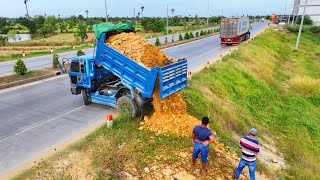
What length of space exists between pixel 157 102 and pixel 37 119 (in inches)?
187

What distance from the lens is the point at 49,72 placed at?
60.5 feet

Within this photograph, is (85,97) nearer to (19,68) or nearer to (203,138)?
(203,138)

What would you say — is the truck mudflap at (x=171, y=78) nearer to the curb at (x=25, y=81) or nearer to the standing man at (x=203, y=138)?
the standing man at (x=203, y=138)

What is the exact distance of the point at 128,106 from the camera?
9.69 m

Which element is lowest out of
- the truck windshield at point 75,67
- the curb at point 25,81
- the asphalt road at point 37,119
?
the curb at point 25,81

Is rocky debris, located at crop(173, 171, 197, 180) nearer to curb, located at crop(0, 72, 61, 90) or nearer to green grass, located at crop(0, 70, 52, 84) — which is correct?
curb, located at crop(0, 72, 61, 90)

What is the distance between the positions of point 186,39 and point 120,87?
30929 mm

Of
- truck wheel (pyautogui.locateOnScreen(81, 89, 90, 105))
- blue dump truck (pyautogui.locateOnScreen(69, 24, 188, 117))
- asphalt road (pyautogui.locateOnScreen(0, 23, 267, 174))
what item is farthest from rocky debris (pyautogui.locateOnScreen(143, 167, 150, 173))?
truck wheel (pyautogui.locateOnScreen(81, 89, 90, 105))

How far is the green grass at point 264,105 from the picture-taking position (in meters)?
10.8

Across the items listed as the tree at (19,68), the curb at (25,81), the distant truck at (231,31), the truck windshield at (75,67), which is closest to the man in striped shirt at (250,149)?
the truck windshield at (75,67)

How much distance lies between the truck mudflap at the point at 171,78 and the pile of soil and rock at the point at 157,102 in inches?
15.3

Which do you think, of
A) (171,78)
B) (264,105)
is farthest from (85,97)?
(264,105)

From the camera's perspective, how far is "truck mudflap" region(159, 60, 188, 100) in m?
8.60

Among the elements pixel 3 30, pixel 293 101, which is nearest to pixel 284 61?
pixel 293 101
